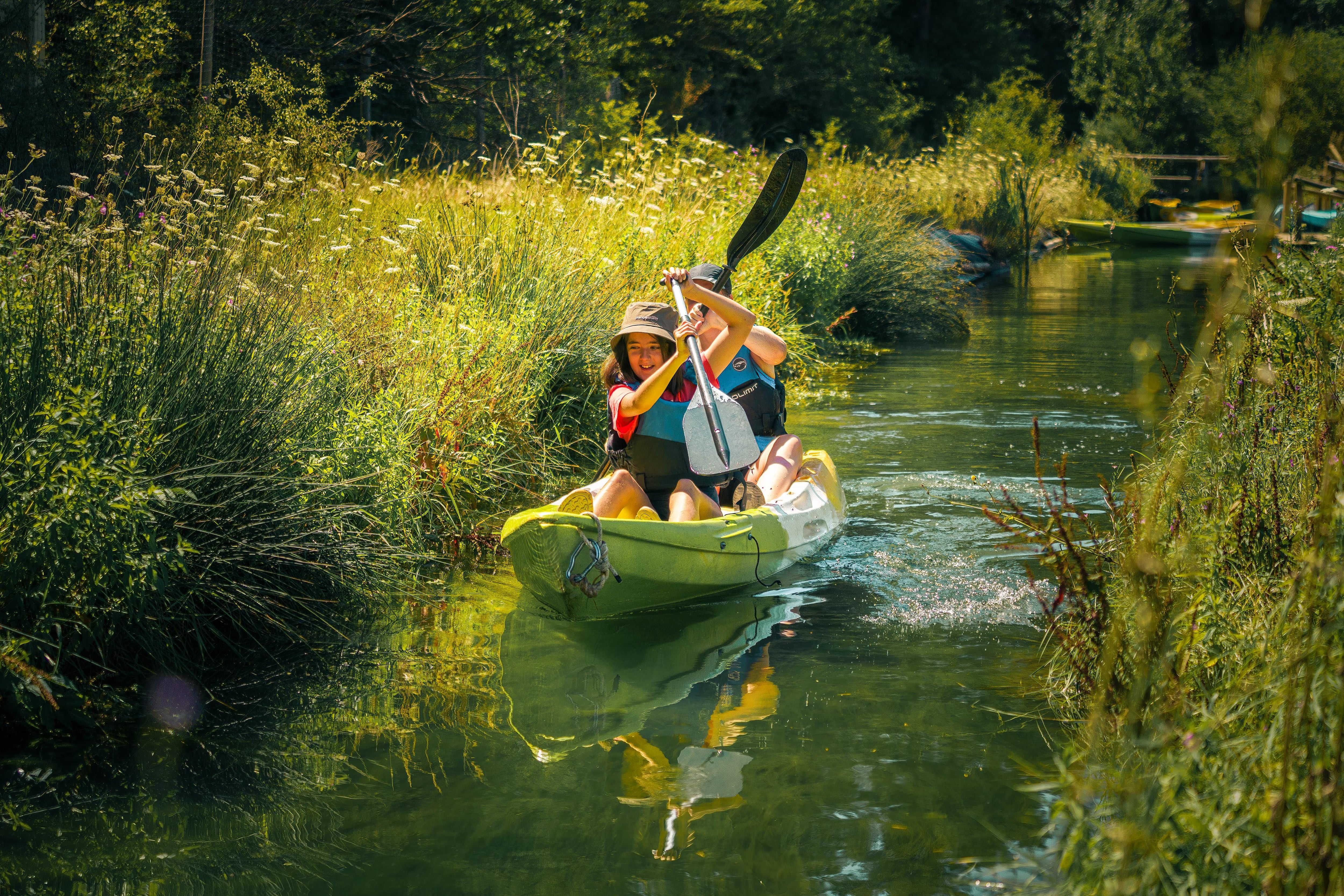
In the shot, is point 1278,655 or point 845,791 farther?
point 845,791

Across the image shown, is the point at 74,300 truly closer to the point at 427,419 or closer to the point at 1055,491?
the point at 427,419

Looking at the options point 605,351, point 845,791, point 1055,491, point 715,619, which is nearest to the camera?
point 845,791

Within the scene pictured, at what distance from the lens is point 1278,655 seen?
8.41 ft

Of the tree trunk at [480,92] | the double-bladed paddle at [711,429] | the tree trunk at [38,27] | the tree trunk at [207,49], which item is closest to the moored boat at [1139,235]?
the tree trunk at [480,92]

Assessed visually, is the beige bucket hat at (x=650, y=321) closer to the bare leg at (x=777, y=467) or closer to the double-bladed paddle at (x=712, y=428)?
the double-bladed paddle at (x=712, y=428)

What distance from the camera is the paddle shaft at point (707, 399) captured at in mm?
5504

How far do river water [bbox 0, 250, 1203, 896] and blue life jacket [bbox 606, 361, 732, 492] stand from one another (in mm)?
617

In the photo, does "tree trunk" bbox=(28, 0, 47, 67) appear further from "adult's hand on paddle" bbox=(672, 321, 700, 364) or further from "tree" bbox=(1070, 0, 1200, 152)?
"tree" bbox=(1070, 0, 1200, 152)

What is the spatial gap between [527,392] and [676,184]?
467 centimetres

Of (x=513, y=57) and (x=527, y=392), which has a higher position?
(x=513, y=57)

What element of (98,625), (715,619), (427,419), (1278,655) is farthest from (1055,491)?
(98,625)

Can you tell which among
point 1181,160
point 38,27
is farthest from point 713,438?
point 1181,160

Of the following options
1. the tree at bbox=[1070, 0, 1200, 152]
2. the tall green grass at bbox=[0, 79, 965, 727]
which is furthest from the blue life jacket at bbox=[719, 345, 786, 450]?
the tree at bbox=[1070, 0, 1200, 152]

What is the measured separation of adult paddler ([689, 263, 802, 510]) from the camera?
6.16m
